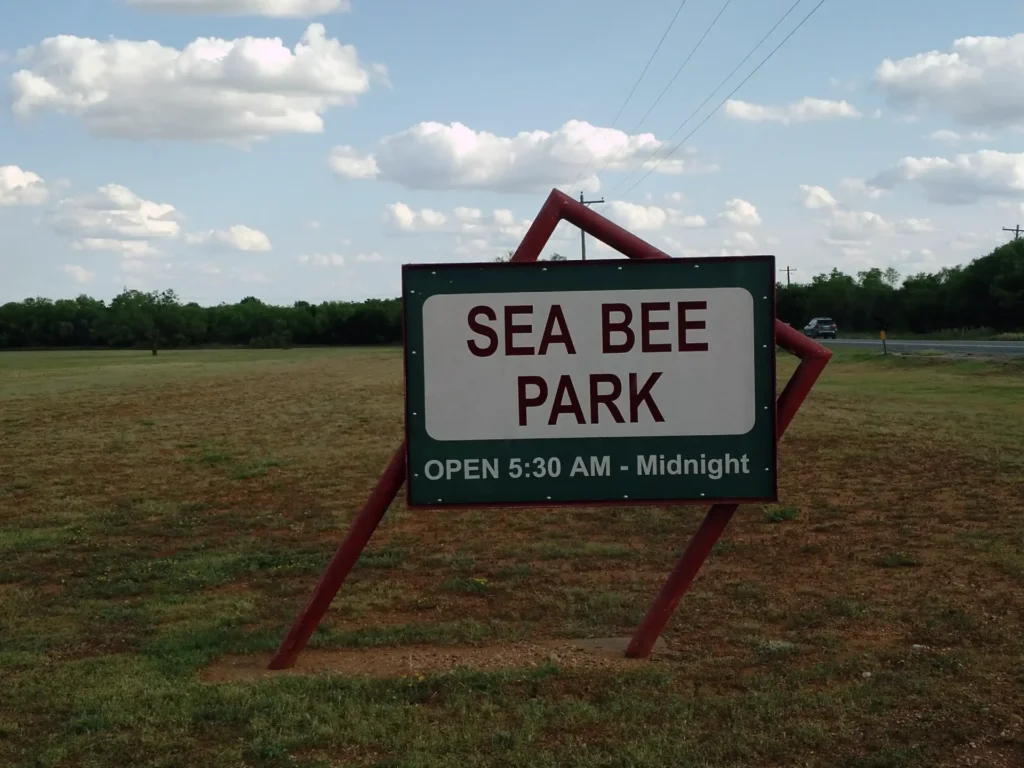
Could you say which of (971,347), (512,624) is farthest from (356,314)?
(512,624)

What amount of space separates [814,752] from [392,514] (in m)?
5.93

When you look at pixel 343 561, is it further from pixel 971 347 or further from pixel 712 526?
pixel 971 347

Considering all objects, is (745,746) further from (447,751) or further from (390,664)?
(390,664)

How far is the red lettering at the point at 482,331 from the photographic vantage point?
15.6 feet

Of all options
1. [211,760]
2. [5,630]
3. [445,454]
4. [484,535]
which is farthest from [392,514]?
[211,760]

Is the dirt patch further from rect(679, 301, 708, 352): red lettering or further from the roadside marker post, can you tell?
rect(679, 301, 708, 352): red lettering

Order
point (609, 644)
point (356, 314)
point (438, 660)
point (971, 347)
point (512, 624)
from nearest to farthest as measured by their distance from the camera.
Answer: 1. point (438, 660)
2. point (609, 644)
3. point (512, 624)
4. point (971, 347)
5. point (356, 314)

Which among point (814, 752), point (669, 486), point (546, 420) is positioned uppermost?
point (546, 420)

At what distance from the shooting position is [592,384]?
478 cm

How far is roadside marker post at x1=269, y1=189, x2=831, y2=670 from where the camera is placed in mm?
4746

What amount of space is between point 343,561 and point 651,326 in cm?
174

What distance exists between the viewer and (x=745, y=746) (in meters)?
3.89

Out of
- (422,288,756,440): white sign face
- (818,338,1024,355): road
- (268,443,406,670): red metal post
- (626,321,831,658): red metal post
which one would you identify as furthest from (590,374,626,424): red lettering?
(818,338,1024,355): road

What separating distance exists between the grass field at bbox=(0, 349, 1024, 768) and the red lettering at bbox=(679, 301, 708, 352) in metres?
1.42
